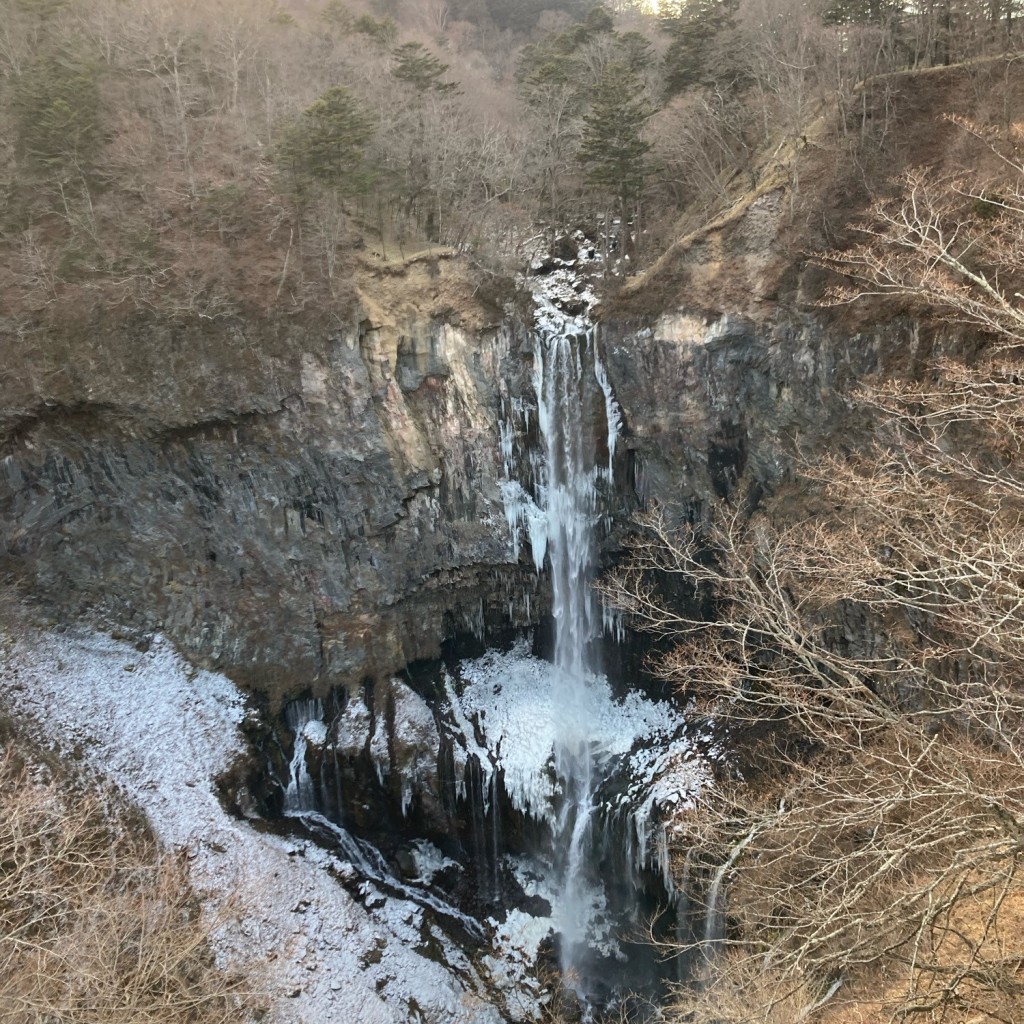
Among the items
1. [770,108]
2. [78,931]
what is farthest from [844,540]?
[770,108]

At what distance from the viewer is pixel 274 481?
1659 cm

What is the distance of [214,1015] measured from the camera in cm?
931

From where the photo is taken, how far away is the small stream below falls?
13750 millimetres

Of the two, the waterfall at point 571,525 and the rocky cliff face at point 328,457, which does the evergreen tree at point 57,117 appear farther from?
the waterfall at point 571,525

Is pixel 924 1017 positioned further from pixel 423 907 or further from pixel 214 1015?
pixel 423 907

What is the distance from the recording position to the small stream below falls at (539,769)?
13.8m

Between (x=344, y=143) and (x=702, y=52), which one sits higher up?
(x=702, y=52)

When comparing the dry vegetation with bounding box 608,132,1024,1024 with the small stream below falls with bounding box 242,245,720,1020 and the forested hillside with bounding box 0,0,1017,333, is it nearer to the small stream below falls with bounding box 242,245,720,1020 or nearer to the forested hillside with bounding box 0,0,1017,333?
the small stream below falls with bounding box 242,245,720,1020

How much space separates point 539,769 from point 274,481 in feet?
31.2

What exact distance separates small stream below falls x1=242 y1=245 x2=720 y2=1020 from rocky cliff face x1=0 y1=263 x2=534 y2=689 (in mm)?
1219

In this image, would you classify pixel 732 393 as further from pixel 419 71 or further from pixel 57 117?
pixel 57 117

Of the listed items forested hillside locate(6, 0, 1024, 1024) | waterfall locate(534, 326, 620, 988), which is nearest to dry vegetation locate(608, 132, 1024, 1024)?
forested hillside locate(6, 0, 1024, 1024)

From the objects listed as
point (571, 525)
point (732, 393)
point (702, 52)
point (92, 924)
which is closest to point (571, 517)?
point (571, 525)

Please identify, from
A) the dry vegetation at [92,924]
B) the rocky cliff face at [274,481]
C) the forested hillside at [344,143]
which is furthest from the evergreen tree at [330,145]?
the dry vegetation at [92,924]
